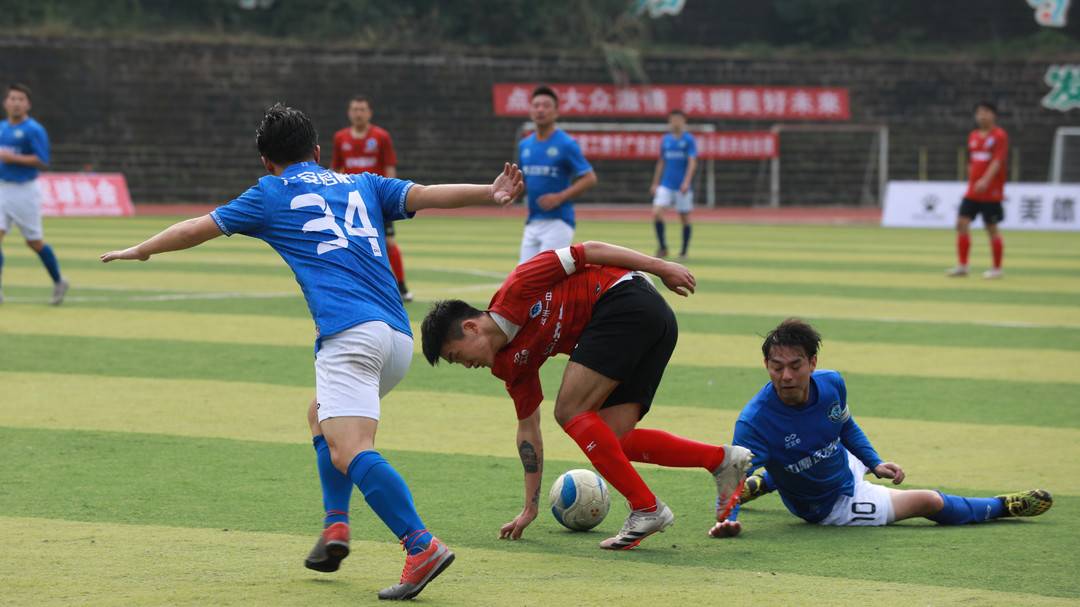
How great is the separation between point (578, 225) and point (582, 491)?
23.6m

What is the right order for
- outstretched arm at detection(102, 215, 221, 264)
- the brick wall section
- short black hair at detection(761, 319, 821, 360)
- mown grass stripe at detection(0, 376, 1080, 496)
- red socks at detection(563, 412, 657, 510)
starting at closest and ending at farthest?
outstretched arm at detection(102, 215, 221, 264) → red socks at detection(563, 412, 657, 510) → short black hair at detection(761, 319, 821, 360) → mown grass stripe at detection(0, 376, 1080, 496) → the brick wall section

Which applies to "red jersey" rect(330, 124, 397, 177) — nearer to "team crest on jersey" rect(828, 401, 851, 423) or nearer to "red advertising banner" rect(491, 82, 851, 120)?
"team crest on jersey" rect(828, 401, 851, 423)

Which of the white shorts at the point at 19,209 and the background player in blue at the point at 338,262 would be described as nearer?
the background player in blue at the point at 338,262

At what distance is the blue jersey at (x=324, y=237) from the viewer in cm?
528

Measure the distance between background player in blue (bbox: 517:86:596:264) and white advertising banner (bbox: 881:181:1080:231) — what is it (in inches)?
714

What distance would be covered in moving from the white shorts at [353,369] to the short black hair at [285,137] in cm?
74

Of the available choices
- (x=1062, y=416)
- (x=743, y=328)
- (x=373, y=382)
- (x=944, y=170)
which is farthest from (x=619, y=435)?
(x=944, y=170)

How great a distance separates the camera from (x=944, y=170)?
3644 cm

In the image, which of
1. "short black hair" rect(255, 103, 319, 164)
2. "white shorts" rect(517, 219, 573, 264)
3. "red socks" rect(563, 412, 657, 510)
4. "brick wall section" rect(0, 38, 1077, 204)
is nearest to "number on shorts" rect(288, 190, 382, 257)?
"short black hair" rect(255, 103, 319, 164)

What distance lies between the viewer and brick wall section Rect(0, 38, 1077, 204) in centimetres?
3359

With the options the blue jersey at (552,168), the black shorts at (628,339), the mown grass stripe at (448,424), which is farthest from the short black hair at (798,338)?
the blue jersey at (552,168)

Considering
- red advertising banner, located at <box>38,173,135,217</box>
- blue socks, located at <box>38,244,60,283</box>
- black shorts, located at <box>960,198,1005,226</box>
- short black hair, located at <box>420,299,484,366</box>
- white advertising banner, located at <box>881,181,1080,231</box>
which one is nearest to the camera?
short black hair, located at <box>420,299,484,366</box>

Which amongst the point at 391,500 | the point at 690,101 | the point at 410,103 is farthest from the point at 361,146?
the point at 690,101

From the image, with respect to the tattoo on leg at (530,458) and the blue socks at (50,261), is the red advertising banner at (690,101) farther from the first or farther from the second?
the tattoo on leg at (530,458)
